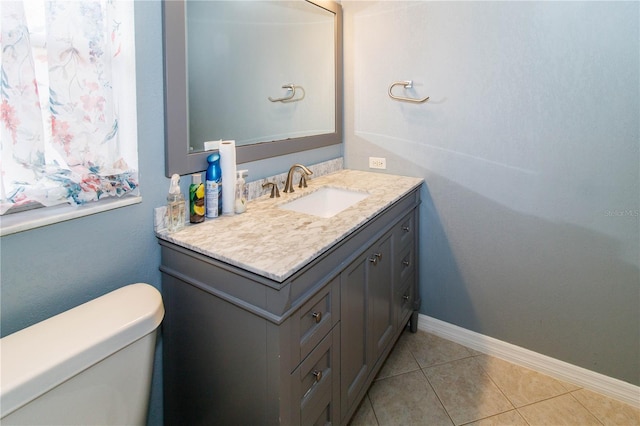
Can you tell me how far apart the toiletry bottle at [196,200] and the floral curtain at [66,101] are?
0.21m

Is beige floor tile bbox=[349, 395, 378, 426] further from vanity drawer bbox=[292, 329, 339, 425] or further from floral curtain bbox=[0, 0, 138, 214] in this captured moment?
floral curtain bbox=[0, 0, 138, 214]

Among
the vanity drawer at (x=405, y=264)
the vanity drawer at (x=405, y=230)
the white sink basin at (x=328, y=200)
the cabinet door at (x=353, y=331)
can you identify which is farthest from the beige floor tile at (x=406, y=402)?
the white sink basin at (x=328, y=200)

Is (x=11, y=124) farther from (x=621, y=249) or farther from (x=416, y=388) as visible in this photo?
(x=621, y=249)

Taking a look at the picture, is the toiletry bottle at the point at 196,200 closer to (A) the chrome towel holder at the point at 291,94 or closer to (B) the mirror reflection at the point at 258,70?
(B) the mirror reflection at the point at 258,70

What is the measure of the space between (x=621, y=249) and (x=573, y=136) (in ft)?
1.76

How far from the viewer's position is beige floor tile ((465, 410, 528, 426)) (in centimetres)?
158

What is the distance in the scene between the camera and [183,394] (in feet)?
4.17

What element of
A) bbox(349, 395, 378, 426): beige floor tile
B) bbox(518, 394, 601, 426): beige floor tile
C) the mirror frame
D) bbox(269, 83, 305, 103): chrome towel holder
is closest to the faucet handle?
the mirror frame

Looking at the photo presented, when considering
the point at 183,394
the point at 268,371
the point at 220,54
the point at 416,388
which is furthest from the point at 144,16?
the point at 416,388

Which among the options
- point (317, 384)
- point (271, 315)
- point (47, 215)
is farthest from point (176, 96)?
point (317, 384)

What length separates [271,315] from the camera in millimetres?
993

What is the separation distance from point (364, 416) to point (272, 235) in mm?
957

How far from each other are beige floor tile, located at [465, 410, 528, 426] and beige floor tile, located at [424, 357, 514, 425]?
20 millimetres

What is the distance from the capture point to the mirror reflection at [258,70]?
1410 mm
